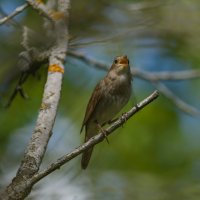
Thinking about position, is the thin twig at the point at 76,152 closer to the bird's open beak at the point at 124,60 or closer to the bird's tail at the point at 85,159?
the bird's tail at the point at 85,159

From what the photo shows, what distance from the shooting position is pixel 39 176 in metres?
3.43

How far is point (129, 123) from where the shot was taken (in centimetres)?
685

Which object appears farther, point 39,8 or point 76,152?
point 39,8

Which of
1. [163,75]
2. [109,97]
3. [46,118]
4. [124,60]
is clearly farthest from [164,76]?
[46,118]

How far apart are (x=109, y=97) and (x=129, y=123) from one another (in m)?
1.24

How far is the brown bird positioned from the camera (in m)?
5.55

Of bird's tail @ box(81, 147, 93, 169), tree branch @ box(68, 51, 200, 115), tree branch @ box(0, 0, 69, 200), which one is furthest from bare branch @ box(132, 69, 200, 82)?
tree branch @ box(0, 0, 69, 200)

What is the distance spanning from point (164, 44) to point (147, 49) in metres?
0.17

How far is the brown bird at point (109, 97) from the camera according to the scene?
5.55 meters

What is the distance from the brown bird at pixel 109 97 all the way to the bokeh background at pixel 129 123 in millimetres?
167

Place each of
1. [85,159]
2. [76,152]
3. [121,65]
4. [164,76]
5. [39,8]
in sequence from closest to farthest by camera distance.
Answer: [76,152]
[39,8]
[85,159]
[121,65]
[164,76]

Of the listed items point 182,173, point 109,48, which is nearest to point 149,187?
point 182,173

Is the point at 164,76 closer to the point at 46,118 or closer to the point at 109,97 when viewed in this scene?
the point at 109,97

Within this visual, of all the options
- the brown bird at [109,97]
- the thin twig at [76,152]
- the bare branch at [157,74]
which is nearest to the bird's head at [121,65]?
the brown bird at [109,97]
